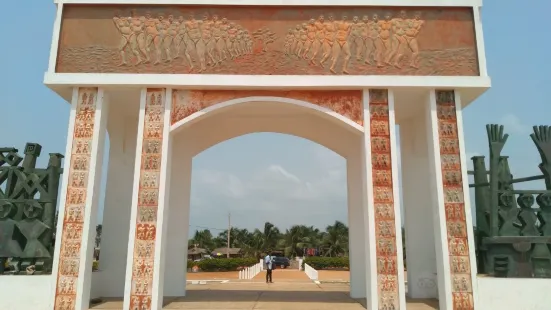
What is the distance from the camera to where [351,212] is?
32.6ft

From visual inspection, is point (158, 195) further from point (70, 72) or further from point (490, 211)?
point (490, 211)

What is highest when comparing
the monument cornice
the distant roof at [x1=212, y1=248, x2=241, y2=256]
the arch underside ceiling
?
the monument cornice

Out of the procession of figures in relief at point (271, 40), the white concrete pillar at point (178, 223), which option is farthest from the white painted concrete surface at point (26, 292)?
the procession of figures in relief at point (271, 40)

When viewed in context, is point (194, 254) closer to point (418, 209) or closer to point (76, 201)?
point (418, 209)

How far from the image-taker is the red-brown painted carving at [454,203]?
7559 mm

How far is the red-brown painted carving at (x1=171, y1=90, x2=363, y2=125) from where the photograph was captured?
27.6 feet

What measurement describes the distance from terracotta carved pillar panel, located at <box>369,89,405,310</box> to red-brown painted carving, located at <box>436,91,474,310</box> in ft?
2.97

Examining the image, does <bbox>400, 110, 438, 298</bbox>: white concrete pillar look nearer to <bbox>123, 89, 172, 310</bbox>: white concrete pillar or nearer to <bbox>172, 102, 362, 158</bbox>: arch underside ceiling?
<bbox>172, 102, 362, 158</bbox>: arch underside ceiling

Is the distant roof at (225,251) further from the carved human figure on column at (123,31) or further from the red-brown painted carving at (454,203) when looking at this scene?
the red-brown painted carving at (454,203)

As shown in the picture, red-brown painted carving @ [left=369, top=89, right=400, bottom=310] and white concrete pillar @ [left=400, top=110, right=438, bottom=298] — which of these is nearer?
red-brown painted carving @ [left=369, top=89, right=400, bottom=310]

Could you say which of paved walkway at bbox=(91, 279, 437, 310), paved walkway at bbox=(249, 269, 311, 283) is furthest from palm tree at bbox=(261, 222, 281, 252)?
paved walkway at bbox=(91, 279, 437, 310)

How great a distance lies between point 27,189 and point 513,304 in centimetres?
904

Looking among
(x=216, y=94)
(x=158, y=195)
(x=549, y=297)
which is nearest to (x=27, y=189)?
(x=158, y=195)

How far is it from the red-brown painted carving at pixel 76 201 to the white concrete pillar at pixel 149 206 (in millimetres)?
924
